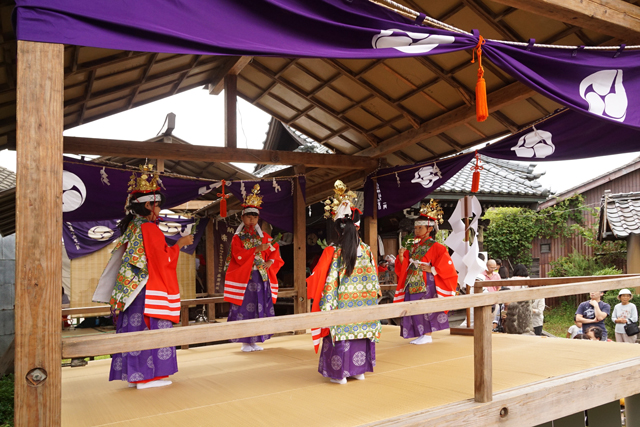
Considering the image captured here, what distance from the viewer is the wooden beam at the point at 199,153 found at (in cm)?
666

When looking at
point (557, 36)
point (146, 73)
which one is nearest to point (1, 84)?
point (146, 73)

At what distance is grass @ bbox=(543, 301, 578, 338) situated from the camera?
38.4 feet

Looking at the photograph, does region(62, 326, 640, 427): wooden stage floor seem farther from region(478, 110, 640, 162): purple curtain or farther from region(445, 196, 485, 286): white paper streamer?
region(478, 110, 640, 162): purple curtain

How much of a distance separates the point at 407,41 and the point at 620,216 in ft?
31.0

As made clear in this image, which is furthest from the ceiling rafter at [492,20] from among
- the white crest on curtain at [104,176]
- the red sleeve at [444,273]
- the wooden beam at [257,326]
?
the white crest on curtain at [104,176]

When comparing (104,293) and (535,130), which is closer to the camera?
(104,293)

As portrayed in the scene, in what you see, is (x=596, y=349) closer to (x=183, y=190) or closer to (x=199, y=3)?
(x=199, y=3)

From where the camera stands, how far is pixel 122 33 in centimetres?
248

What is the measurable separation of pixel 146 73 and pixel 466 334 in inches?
212

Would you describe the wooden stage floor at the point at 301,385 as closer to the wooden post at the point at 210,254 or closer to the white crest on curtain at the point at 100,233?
the wooden post at the point at 210,254

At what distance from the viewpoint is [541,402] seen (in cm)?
370

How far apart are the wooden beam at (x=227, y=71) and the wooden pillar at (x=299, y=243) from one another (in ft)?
5.77

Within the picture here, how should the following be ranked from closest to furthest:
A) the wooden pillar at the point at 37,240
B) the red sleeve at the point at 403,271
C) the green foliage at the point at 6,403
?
the wooden pillar at the point at 37,240
the green foliage at the point at 6,403
the red sleeve at the point at 403,271

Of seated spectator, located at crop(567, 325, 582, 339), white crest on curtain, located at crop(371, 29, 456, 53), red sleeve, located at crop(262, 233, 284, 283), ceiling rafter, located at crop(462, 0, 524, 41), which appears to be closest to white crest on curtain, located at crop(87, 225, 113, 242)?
red sleeve, located at crop(262, 233, 284, 283)
